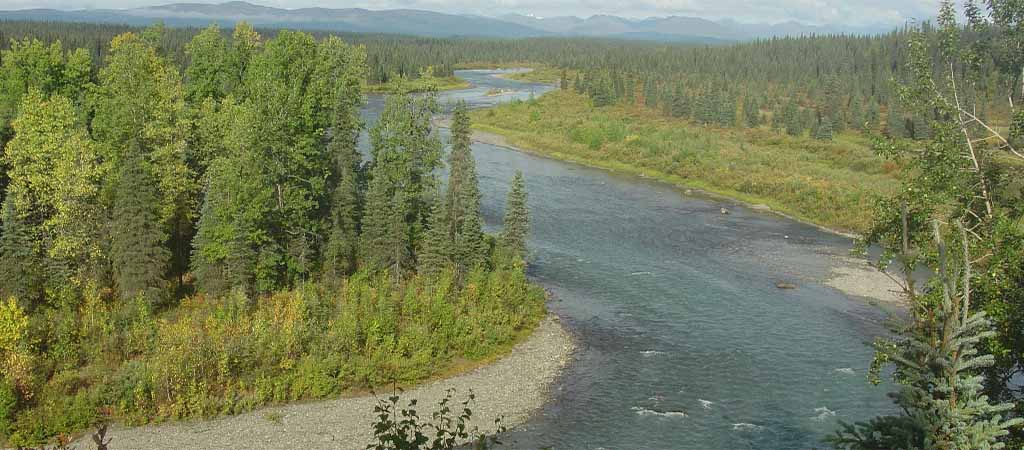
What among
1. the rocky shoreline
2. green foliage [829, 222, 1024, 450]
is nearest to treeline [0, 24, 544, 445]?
the rocky shoreline

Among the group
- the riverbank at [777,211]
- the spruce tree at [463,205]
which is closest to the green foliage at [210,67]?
the spruce tree at [463,205]

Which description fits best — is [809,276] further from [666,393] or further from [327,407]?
[327,407]

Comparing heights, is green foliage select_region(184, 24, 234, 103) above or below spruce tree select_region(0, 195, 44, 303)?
above

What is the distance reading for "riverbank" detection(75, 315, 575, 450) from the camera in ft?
92.7

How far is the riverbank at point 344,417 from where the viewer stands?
92.7 ft

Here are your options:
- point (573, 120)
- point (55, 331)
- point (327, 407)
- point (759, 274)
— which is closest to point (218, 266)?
point (55, 331)

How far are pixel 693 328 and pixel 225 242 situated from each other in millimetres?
21639

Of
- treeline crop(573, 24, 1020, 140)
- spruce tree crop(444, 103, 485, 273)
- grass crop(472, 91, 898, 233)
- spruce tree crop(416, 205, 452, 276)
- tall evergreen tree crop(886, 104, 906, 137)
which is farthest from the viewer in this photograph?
treeline crop(573, 24, 1020, 140)

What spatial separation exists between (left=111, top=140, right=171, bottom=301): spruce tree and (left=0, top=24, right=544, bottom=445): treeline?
0.09 metres

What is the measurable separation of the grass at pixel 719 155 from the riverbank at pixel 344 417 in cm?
3587

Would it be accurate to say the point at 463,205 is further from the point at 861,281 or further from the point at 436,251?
the point at 861,281

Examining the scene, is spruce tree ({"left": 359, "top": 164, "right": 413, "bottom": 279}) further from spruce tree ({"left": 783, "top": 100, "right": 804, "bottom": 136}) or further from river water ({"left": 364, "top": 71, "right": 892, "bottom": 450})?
spruce tree ({"left": 783, "top": 100, "right": 804, "bottom": 136})

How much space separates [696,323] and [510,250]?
35.2ft

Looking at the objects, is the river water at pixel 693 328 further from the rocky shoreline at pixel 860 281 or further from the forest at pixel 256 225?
the forest at pixel 256 225
